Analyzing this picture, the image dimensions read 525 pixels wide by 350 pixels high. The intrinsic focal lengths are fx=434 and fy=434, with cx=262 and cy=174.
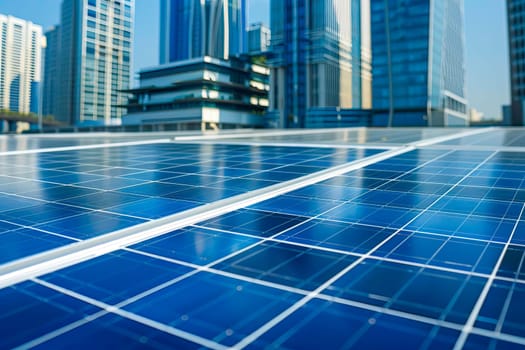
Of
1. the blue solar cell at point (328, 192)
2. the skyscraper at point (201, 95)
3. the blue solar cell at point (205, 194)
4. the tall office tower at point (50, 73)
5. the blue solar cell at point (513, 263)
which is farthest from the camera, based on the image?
the tall office tower at point (50, 73)

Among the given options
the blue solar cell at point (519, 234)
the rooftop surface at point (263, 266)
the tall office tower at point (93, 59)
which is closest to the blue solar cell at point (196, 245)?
the rooftop surface at point (263, 266)

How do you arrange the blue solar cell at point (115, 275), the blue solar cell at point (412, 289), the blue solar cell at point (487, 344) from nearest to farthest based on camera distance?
the blue solar cell at point (487, 344)
the blue solar cell at point (412, 289)
the blue solar cell at point (115, 275)

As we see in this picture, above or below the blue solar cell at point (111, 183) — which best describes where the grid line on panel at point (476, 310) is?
below

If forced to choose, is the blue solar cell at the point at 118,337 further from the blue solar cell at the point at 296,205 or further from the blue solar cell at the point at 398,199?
the blue solar cell at the point at 398,199

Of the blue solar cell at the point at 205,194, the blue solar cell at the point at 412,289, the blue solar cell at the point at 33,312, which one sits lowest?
the blue solar cell at the point at 33,312

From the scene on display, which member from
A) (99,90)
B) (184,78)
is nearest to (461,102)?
(184,78)

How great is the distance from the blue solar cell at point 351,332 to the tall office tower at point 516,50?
115m

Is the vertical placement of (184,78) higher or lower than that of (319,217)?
higher

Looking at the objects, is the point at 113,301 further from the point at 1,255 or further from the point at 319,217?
the point at 319,217

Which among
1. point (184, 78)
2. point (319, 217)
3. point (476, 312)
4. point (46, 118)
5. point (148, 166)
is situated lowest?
point (476, 312)

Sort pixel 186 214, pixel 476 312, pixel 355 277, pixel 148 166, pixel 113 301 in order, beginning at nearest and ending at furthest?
1. pixel 476 312
2. pixel 113 301
3. pixel 355 277
4. pixel 186 214
5. pixel 148 166

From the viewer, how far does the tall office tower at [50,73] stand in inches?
5408

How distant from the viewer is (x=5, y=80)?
87.2 metres

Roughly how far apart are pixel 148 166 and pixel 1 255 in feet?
30.1
